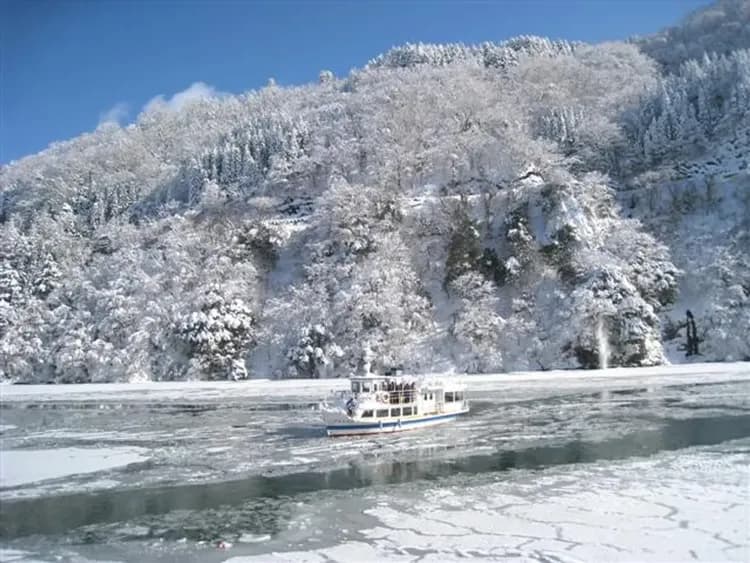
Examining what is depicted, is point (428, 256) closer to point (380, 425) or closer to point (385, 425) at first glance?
point (385, 425)

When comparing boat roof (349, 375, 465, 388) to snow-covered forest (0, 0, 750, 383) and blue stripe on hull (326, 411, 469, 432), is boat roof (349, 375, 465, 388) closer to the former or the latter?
blue stripe on hull (326, 411, 469, 432)

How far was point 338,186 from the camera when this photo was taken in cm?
6238

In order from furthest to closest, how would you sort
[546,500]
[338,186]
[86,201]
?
1. [86,201]
2. [338,186]
3. [546,500]

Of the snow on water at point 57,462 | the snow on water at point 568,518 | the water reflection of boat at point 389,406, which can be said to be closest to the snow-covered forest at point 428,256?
the water reflection of boat at point 389,406

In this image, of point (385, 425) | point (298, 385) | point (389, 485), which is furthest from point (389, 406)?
point (298, 385)

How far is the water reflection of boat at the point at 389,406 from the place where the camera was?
84.6ft

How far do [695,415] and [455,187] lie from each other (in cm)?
4212

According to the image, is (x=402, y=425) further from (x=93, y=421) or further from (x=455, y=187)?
(x=455, y=187)

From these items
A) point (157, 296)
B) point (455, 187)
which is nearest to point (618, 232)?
point (455, 187)

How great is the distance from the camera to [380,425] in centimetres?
2639

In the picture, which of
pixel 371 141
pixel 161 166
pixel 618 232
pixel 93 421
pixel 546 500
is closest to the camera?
pixel 546 500

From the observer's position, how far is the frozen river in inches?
480

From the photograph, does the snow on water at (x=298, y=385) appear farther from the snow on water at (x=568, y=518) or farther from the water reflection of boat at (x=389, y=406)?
the snow on water at (x=568, y=518)

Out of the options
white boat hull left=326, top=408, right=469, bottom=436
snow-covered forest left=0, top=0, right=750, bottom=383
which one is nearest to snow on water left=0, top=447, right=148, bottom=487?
white boat hull left=326, top=408, right=469, bottom=436
